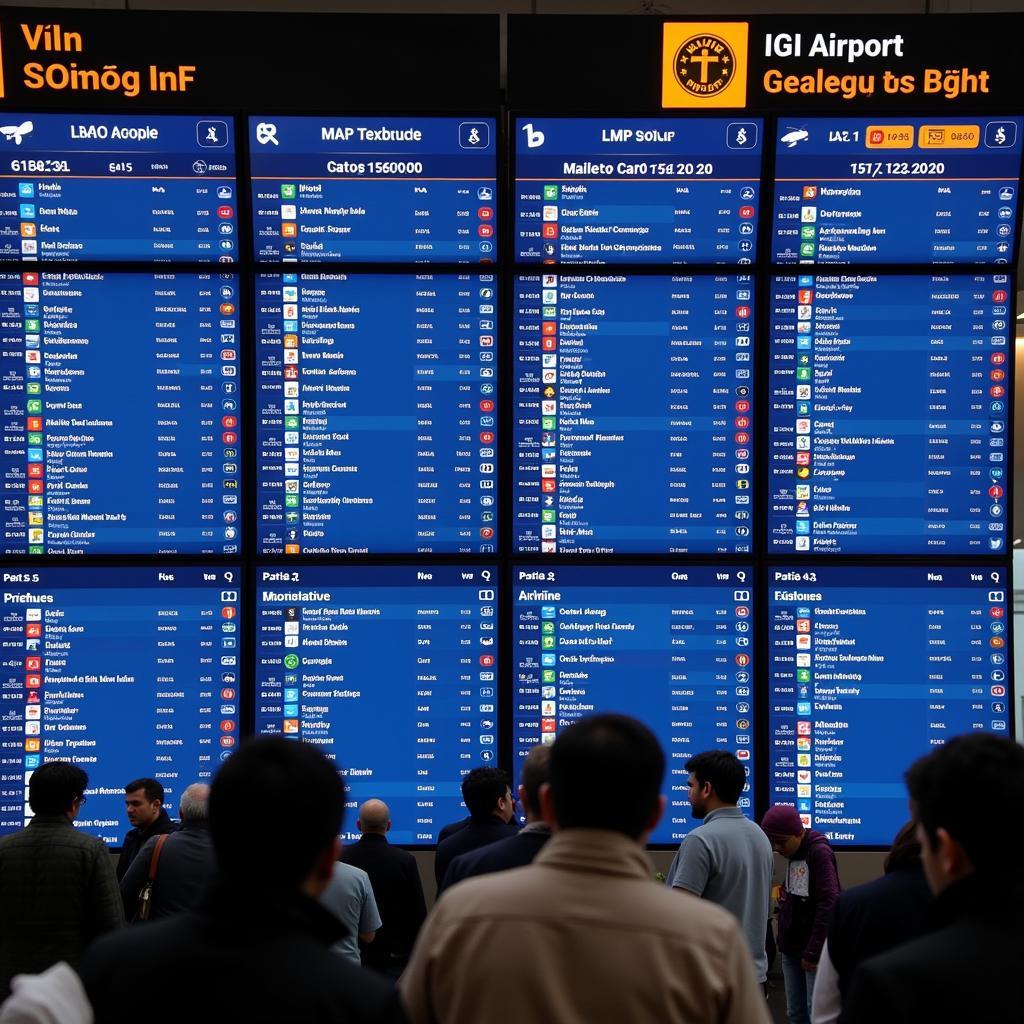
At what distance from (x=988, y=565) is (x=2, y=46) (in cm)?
450

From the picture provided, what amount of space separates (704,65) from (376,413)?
6.35ft

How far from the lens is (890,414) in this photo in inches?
201

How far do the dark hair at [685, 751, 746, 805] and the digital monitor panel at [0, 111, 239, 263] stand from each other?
9.29ft

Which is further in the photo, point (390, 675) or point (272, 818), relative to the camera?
point (390, 675)

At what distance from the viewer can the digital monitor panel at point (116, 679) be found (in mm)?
4922

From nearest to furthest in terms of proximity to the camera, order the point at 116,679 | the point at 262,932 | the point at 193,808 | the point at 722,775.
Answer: the point at 262,932 → the point at 722,775 → the point at 193,808 → the point at 116,679

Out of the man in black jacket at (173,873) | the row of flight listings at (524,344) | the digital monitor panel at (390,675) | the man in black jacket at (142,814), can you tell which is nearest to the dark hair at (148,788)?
the man in black jacket at (142,814)

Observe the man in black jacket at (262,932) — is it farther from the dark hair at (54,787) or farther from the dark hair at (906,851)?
the dark hair at (54,787)

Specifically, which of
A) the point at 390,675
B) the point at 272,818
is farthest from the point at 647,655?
the point at 272,818

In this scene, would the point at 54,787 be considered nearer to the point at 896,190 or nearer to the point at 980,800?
the point at 980,800

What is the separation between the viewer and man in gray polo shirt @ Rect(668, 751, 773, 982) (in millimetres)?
3662

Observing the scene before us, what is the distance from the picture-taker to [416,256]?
16.8 feet

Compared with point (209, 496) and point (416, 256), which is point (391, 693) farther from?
point (416, 256)

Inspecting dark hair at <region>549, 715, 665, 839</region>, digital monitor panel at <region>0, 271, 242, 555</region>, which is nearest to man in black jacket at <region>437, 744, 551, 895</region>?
dark hair at <region>549, 715, 665, 839</region>
